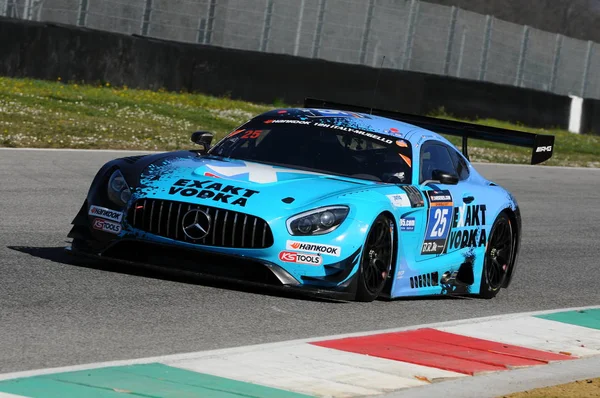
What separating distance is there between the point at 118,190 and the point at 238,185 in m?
0.81

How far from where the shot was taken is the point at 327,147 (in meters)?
8.96

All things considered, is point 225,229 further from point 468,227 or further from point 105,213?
point 468,227

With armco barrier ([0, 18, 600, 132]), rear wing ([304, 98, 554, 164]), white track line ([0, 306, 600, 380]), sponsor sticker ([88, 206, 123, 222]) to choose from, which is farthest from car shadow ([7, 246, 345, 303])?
armco barrier ([0, 18, 600, 132])

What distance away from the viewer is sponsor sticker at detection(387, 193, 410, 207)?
826 centimetres

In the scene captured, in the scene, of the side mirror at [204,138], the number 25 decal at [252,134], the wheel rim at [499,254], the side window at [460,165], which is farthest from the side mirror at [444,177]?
the side mirror at [204,138]

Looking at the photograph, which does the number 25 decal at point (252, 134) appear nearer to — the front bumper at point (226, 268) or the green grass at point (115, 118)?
the front bumper at point (226, 268)

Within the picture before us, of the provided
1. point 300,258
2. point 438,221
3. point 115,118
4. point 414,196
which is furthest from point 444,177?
point 115,118

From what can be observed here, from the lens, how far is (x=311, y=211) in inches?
306

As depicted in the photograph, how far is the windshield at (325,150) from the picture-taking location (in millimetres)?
8812

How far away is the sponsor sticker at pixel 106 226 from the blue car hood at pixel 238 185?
241mm

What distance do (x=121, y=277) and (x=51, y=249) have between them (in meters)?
1.20

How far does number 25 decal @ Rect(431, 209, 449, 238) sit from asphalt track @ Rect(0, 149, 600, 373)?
50 centimetres

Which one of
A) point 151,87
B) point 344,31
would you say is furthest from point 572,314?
point 344,31

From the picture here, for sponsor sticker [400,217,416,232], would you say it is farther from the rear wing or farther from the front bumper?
the rear wing
